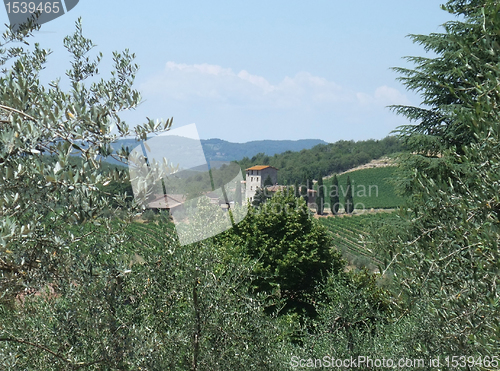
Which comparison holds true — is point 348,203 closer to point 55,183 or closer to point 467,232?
point 467,232

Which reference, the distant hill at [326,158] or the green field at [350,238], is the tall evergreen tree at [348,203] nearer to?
the green field at [350,238]

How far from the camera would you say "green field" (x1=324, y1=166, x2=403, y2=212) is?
82.1 metres

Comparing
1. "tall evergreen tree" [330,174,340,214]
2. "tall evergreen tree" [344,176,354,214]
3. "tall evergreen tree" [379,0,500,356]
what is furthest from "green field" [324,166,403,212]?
"tall evergreen tree" [379,0,500,356]

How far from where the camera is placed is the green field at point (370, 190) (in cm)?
8212

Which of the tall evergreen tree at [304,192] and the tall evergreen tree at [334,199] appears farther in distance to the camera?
the tall evergreen tree at [334,199]

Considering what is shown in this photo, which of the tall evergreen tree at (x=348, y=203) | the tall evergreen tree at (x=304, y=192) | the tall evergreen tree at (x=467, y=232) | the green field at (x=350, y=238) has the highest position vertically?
the tall evergreen tree at (x=467, y=232)

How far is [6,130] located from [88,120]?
522mm

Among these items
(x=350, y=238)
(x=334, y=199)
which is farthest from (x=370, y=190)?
(x=350, y=238)

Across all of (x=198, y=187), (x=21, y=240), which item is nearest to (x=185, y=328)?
(x=198, y=187)

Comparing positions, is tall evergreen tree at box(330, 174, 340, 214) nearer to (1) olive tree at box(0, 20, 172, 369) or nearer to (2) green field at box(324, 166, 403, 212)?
(2) green field at box(324, 166, 403, 212)

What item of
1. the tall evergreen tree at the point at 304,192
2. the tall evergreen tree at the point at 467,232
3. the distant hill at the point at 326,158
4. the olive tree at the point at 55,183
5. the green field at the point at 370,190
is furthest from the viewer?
the distant hill at the point at 326,158

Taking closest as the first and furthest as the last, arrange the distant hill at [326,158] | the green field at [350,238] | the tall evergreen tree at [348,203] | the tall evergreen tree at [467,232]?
the tall evergreen tree at [467,232]
the green field at [350,238]
the tall evergreen tree at [348,203]
the distant hill at [326,158]

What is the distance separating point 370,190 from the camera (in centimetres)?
9006

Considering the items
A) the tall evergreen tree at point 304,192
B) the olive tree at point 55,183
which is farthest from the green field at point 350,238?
the olive tree at point 55,183
